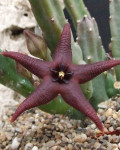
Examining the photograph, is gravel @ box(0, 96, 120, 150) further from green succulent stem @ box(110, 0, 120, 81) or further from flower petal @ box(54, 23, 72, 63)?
flower petal @ box(54, 23, 72, 63)

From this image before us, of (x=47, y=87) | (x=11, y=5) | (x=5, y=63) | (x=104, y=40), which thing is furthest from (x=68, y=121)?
(x=104, y=40)

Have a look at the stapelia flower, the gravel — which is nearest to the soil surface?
the gravel

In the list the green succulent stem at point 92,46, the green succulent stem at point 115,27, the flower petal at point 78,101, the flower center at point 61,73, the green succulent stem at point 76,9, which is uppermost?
the green succulent stem at point 76,9

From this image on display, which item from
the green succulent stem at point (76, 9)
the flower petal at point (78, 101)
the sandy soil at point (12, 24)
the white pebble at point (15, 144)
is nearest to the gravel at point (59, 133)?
the white pebble at point (15, 144)

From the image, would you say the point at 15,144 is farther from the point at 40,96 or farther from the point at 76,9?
the point at 76,9

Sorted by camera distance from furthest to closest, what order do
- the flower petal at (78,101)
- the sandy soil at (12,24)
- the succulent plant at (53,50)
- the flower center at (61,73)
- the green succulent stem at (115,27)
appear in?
1. the sandy soil at (12,24)
2. the green succulent stem at (115,27)
3. the succulent plant at (53,50)
4. the flower center at (61,73)
5. the flower petal at (78,101)

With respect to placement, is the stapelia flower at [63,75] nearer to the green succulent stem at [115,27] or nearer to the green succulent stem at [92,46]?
the green succulent stem at [92,46]

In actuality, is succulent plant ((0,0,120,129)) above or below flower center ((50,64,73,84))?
above

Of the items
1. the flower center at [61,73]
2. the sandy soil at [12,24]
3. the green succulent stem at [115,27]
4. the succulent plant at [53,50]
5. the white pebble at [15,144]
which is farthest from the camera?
the sandy soil at [12,24]
